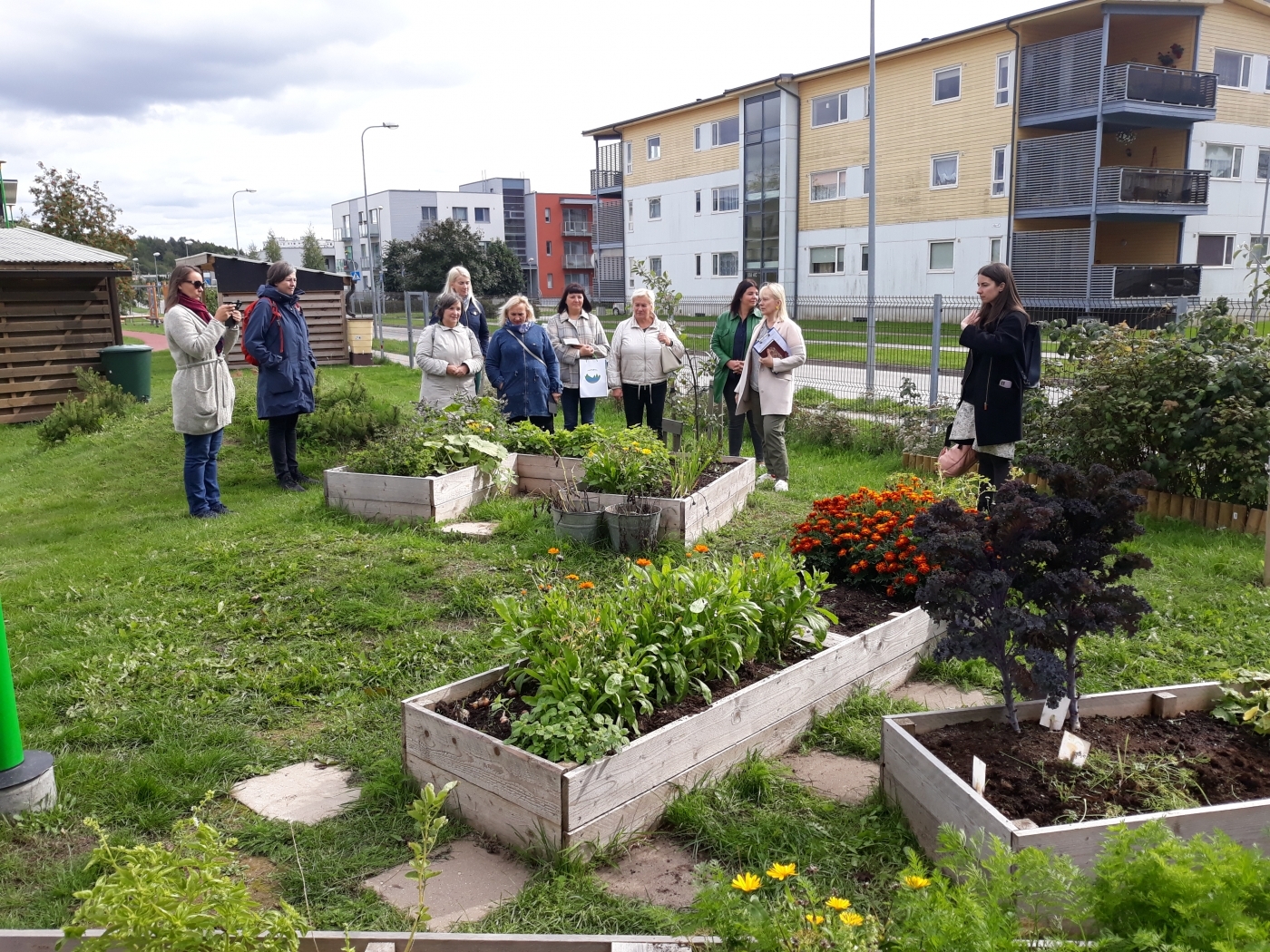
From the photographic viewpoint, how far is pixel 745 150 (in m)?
38.6

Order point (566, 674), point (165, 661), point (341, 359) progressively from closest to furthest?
point (566, 674)
point (165, 661)
point (341, 359)

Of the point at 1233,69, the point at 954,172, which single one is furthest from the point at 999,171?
the point at 1233,69

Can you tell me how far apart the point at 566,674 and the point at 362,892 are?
0.96 m

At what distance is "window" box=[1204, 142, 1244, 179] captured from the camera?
29.4 m

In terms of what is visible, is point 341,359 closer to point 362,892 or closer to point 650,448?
point 650,448

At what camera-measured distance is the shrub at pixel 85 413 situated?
40.7 ft

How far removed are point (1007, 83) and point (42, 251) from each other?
2637 centimetres

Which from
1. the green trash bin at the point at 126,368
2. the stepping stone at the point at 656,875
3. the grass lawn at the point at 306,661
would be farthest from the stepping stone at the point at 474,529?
the green trash bin at the point at 126,368

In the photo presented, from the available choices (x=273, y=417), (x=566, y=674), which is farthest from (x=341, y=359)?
(x=566, y=674)

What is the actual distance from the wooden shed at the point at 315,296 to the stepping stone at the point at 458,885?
1869cm

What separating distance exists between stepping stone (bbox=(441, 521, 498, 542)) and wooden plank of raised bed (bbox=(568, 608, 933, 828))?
3380 millimetres

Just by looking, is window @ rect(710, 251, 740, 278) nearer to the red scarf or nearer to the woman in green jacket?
the woman in green jacket

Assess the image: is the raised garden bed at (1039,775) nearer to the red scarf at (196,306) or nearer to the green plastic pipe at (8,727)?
the green plastic pipe at (8,727)

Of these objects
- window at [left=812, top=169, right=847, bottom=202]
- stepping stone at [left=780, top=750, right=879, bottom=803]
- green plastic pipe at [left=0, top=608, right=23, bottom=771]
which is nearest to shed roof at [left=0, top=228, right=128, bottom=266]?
green plastic pipe at [left=0, top=608, right=23, bottom=771]
